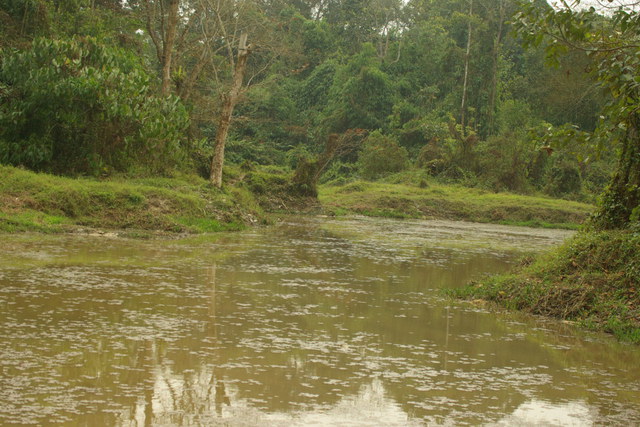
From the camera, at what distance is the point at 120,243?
12.9 metres

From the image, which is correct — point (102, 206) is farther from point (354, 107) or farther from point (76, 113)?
point (354, 107)

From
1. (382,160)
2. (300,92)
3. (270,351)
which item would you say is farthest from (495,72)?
(270,351)

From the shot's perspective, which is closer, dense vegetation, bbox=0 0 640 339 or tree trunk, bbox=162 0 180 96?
dense vegetation, bbox=0 0 640 339

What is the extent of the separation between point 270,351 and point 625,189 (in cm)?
586

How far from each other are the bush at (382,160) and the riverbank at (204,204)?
6.14 metres

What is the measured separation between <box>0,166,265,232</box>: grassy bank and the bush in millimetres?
19854

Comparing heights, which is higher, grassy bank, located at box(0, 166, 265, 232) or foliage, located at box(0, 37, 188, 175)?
foliage, located at box(0, 37, 188, 175)

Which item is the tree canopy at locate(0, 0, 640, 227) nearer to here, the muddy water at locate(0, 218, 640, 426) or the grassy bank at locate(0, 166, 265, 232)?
the grassy bank at locate(0, 166, 265, 232)

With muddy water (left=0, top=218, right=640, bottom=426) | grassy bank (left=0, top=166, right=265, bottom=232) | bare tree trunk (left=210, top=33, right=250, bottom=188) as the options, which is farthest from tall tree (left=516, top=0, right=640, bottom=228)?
bare tree trunk (left=210, top=33, right=250, bottom=188)

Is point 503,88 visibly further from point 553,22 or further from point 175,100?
point 553,22

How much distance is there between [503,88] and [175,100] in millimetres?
28626

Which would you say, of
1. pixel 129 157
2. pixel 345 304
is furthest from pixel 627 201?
pixel 129 157

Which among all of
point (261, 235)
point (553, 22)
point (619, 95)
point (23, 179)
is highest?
point (553, 22)

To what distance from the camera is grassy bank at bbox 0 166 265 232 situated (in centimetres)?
1363
